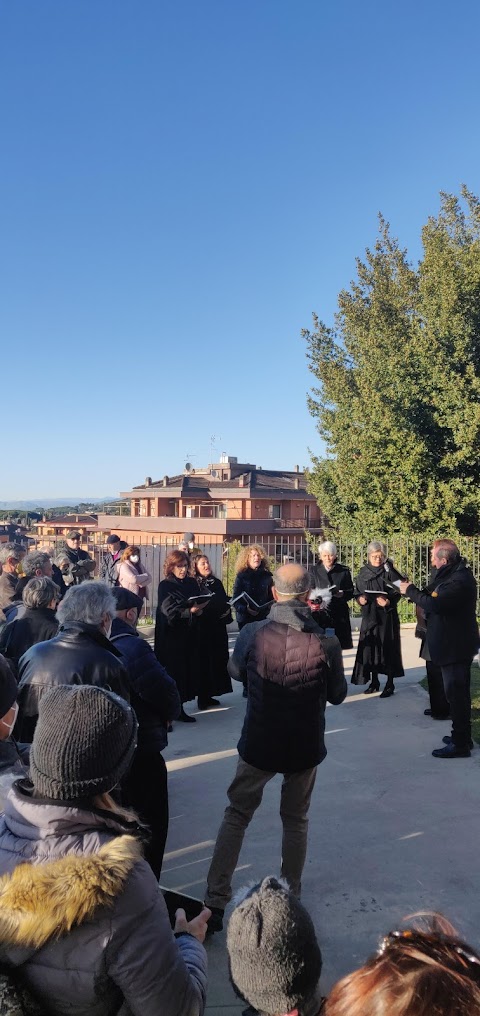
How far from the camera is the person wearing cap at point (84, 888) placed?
58.1 inches

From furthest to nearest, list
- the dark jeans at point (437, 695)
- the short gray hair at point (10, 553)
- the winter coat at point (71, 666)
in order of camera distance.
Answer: the short gray hair at point (10, 553) → the dark jeans at point (437, 695) → the winter coat at point (71, 666)

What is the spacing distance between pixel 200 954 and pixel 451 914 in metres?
2.25

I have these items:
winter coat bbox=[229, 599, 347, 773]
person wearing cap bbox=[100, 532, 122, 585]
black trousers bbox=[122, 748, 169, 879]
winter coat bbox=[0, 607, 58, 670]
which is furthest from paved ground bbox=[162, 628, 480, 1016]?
person wearing cap bbox=[100, 532, 122, 585]

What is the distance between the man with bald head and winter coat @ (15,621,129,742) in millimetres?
724

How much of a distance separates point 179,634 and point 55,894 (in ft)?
18.7

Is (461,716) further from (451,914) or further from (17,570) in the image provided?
(17,570)

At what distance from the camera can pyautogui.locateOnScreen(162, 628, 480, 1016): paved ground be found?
3.46 metres

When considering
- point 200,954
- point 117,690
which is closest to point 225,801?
point 117,690

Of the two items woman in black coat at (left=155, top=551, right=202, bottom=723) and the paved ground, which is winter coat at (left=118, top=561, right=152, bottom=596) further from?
the paved ground

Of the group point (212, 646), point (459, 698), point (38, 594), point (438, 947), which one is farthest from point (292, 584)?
point (212, 646)

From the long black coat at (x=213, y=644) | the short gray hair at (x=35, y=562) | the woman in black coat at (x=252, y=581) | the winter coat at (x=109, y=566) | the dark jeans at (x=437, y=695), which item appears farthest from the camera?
the winter coat at (x=109, y=566)

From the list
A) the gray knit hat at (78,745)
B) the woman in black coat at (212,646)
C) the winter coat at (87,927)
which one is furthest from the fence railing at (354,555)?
the winter coat at (87,927)

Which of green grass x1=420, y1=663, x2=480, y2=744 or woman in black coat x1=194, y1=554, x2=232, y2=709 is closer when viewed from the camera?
green grass x1=420, y1=663, x2=480, y2=744

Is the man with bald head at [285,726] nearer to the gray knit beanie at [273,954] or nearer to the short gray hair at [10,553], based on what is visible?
the gray knit beanie at [273,954]
